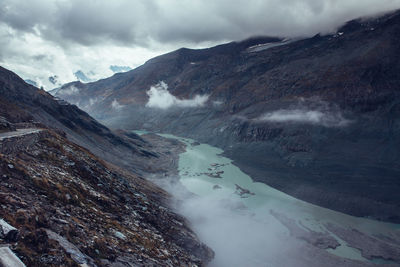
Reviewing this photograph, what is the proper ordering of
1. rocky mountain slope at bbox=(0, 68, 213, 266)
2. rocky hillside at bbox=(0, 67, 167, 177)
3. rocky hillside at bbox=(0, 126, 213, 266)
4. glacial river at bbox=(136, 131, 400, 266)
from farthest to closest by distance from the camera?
rocky hillside at bbox=(0, 67, 167, 177)
glacial river at bbox=(136, 131, 400, 266)
rocky hillside at bbox=(0, 126, 213, 266)
rocky mountain slope at bbox=(0, 68, 213, 266)

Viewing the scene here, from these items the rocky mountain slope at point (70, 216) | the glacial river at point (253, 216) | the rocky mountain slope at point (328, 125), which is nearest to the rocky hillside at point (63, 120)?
the glacial river at point (253, 216)

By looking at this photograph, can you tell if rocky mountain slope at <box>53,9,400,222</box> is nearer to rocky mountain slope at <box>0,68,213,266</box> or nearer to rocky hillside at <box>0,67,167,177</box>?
rocky hillside at <box>0,67,167,177</box>

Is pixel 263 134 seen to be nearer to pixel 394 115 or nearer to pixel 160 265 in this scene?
pixel 394 115

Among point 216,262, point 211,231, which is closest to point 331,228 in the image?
point 211,231

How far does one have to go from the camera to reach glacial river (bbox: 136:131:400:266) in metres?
46.9

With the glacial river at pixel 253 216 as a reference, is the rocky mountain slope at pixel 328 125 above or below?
above

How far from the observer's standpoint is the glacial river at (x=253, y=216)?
1848 inches

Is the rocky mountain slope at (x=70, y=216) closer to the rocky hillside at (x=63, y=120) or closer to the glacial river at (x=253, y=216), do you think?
the glacial river at (x=253, y=216)

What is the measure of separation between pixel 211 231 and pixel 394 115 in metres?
94.1

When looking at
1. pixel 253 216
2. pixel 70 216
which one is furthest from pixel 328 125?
pixel 70 216

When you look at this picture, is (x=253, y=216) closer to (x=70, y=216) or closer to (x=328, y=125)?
(x=70, y=216)

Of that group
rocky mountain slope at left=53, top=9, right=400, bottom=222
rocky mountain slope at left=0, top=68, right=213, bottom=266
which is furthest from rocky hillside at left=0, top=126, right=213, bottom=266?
rocky mountain slope at left=53, top=9, right=400, bottom=222

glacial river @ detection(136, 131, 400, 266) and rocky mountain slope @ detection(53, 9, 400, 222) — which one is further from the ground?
rocky mountain slope @ detection(53, 9, 400, 222)

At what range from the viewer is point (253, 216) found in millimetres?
61188
